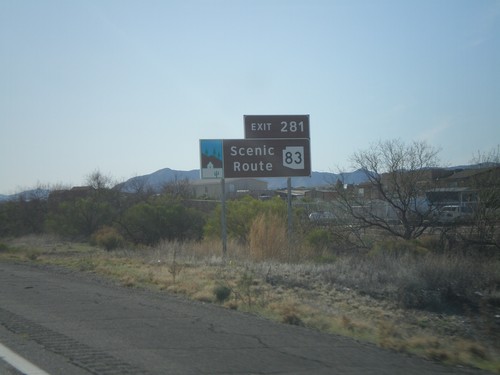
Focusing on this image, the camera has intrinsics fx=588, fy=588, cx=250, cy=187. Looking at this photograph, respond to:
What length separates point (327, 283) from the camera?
16.6m

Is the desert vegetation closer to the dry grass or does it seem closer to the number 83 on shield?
the dry grass

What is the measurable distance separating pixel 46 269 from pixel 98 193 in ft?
112

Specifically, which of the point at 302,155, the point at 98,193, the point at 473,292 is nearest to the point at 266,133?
the point at 302,155

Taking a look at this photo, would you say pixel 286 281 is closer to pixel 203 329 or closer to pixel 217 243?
pixel 203 329

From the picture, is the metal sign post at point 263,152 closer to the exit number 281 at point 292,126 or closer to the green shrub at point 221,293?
the exit number 281 at point 292,126

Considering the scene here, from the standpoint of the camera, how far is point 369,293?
1576 cm

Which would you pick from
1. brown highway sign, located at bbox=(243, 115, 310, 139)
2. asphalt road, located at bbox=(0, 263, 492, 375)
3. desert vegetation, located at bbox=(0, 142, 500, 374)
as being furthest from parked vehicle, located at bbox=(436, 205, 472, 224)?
asphalt road, located at bbox=(0, 263, 492, 375)

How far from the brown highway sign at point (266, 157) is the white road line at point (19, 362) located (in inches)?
632

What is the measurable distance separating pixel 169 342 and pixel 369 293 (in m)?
8.25

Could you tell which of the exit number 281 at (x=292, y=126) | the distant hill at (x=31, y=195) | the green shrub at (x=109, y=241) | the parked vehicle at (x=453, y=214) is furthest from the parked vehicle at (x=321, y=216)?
the distant hill at (x=31, y=195)

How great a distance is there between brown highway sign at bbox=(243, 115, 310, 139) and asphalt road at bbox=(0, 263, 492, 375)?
11.8m

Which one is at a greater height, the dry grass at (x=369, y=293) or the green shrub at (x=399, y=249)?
the green shrub at (x=399, y=249)

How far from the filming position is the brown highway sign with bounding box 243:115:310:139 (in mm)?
23922

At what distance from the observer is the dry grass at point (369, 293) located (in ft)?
32.7
